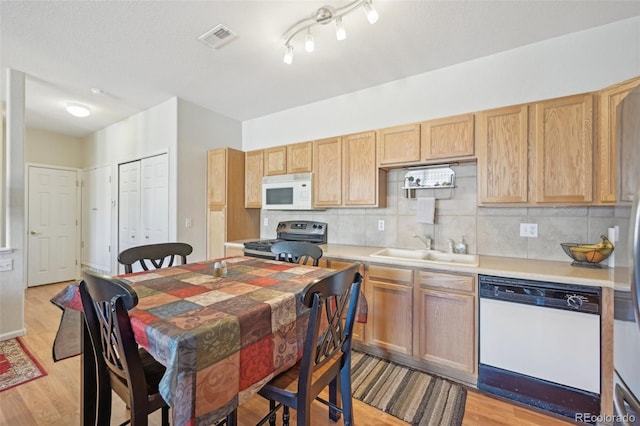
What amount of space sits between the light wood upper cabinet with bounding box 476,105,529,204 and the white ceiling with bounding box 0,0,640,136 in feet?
2.12

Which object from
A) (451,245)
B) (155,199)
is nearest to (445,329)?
(451,245)

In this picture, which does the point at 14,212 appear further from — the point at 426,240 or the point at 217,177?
the point at 426,240

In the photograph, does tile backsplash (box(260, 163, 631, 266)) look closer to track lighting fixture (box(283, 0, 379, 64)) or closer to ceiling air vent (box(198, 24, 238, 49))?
track lighting fixture (box(283, 0, 379, 64))

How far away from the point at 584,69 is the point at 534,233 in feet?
4.24

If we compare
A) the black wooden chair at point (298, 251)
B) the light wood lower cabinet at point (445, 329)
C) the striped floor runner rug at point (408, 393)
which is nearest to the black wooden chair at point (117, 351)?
the black wooden chair at point (298, 251)

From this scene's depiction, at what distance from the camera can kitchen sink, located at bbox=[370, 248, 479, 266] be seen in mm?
2297

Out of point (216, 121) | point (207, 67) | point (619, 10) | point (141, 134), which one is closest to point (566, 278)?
point (619, 10)

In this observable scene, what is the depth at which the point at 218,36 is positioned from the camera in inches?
85.5

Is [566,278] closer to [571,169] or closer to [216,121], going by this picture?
[571,169]

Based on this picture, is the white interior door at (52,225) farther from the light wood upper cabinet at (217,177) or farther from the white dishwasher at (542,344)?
the white dishwasher at (542,344)

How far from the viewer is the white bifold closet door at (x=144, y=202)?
3537mm

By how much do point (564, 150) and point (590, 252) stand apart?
0.73 meters

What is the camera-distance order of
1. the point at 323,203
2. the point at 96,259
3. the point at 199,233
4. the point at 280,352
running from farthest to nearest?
the point at 96,259 < the point at 199,233 < the point at 323,203 < the point at 280,352

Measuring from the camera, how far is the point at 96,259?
4816 mm
